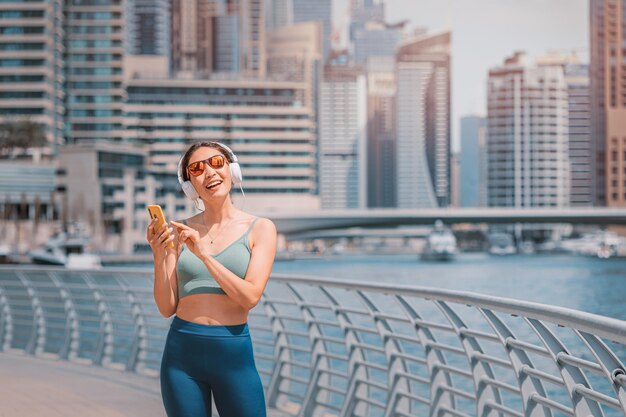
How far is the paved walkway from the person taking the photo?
7941mm

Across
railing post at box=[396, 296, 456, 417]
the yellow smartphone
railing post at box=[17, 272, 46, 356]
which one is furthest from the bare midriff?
railing post at box=[17, 272, 46, 356]

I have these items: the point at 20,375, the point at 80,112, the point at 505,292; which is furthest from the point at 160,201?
the point at 20,375

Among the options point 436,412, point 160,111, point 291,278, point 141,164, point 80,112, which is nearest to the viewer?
point 436,412

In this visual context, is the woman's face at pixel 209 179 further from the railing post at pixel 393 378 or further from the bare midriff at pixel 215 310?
the railing post at pixel 393 378

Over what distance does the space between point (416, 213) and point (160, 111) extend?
5400 cm

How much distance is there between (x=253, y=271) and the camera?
13.3 ft

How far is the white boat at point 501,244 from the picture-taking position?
184375 mm

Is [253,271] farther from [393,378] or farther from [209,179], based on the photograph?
[393,378]

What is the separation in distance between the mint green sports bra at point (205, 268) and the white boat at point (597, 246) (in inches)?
5652

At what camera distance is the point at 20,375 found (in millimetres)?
10273

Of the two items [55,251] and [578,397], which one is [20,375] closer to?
[578,397]

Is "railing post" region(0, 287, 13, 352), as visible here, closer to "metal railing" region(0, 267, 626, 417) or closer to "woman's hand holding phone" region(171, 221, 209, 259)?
"metal railing" region(0, 267, 626, 417)

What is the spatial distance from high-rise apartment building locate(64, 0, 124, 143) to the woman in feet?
435

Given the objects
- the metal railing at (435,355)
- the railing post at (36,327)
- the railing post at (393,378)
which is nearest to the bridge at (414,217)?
the railing post at (36,327)
